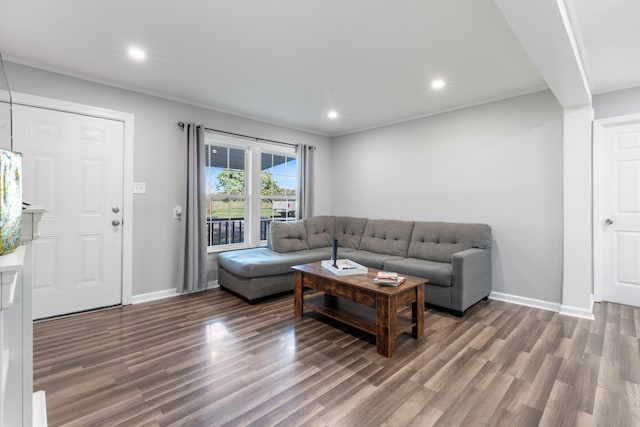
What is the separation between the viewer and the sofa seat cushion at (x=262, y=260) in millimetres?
3482

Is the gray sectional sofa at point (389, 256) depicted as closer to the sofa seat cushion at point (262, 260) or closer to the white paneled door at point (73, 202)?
the sofa seat cushion at point (262, 260)

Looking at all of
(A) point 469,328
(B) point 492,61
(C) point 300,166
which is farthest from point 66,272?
(B) point 492,61

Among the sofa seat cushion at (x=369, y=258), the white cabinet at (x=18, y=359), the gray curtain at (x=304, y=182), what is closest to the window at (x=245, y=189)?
the gray curtain at (x=304, y=182)

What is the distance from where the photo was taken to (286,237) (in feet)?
14.5

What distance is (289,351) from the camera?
2377 millimetres

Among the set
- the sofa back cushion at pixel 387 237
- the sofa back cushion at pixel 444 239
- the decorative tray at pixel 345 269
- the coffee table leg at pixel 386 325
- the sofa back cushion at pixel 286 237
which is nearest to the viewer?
the coffee table leg at pixel 386 325

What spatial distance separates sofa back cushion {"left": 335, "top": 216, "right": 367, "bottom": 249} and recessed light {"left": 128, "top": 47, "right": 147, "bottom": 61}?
344cm

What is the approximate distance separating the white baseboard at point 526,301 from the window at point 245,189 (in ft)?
10.3

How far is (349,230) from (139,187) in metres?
2.97

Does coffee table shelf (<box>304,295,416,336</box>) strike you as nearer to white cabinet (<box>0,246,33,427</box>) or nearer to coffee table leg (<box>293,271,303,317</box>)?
coffee table leg (<box>293,271,303,317</box>)

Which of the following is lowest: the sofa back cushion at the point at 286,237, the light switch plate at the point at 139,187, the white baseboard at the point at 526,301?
the white baseboard at the point at 526,301

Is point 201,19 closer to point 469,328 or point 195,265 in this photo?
point 195,265

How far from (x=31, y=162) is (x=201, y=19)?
7.13ft

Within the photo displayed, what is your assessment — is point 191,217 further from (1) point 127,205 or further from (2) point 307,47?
(2) point 307,47
